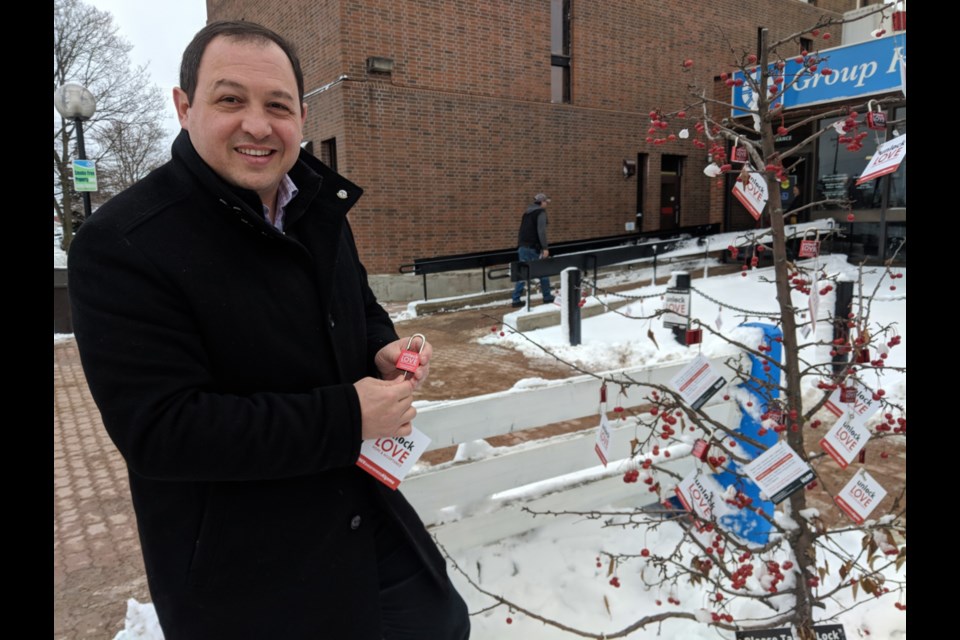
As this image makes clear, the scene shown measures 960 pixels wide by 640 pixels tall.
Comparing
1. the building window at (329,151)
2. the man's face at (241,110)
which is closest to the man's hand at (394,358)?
the man's face at (241,110)

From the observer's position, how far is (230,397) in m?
1.31

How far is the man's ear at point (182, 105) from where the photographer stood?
1486 mm

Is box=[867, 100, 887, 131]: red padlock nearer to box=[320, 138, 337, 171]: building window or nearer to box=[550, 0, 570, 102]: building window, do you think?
box=[320, 138, 337, 171]: building window

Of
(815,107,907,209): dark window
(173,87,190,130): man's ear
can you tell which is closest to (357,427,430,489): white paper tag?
(173,87,190,130): man's ear

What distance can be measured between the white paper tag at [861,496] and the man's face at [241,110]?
2.02 metres

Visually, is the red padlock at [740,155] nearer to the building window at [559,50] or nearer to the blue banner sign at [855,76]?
the blue banner sign at [855,76]

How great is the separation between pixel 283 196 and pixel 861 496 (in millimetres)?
2050

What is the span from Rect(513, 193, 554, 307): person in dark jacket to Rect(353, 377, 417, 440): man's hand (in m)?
9.52

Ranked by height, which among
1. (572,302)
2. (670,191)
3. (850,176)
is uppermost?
(670,191)

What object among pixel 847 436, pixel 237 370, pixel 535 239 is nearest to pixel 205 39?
pixel 237 370

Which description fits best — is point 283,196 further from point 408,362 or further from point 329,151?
point 329,151

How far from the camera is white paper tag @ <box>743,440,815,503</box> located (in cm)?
187

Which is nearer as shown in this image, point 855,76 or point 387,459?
point 387,459

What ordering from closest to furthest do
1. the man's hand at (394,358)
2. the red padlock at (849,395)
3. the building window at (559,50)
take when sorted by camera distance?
the man's hand at (394,358) < the red padlock at (849,395) < the building window at (559,50)
